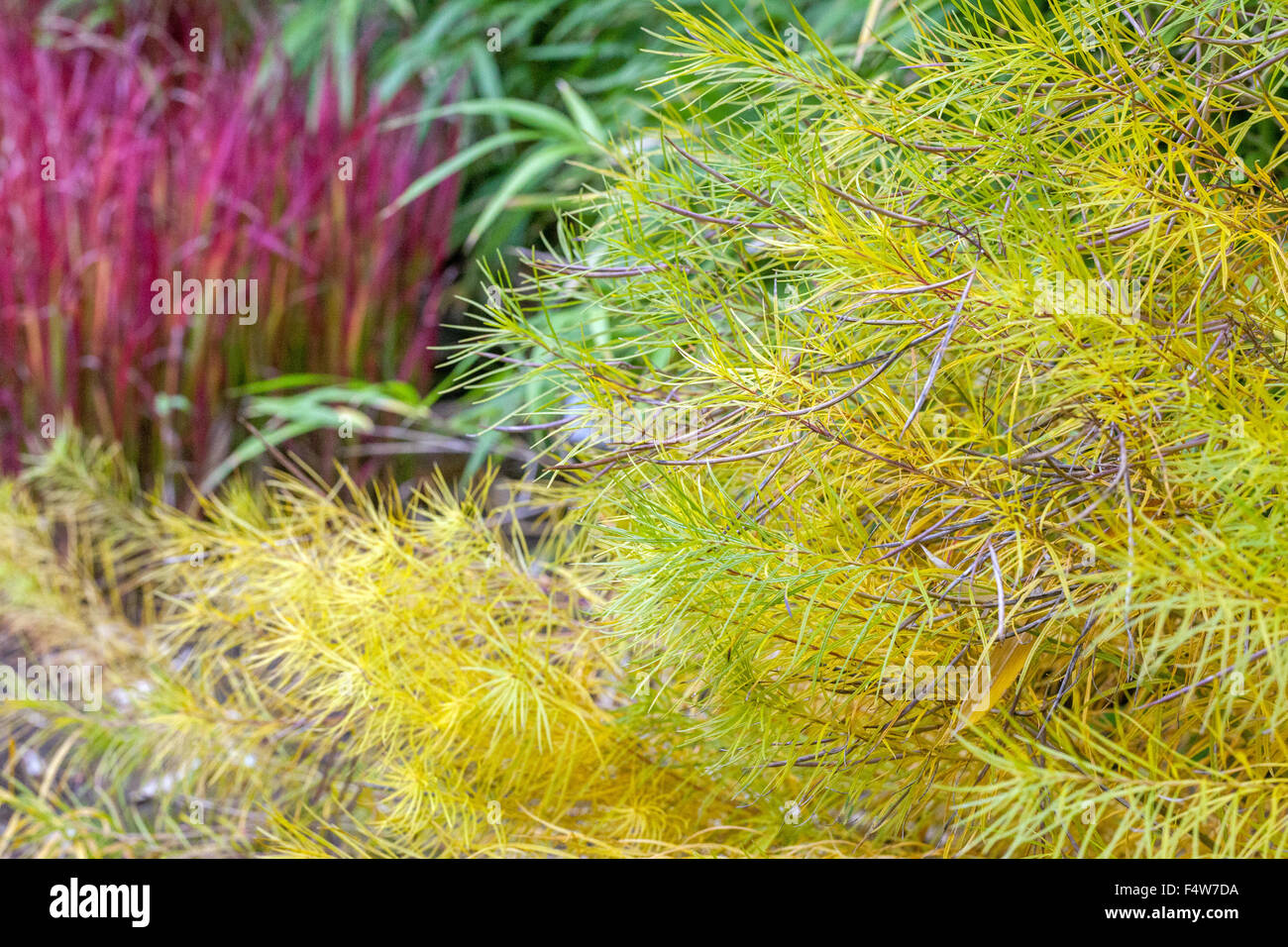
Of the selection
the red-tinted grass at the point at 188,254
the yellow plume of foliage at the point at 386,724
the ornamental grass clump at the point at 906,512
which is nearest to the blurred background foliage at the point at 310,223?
the red-tinted grass at the point at 188,254

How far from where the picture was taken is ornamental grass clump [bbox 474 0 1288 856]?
0.44m

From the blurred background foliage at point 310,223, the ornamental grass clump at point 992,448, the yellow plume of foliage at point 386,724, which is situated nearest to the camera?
the ornamental grass clump at point 992,448

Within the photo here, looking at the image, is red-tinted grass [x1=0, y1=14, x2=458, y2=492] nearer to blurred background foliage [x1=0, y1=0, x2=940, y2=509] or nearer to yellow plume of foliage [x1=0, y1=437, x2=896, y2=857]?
blurred background foliage [x1=0, y1=0, x2=940, y2=509]

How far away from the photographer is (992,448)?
530 millimetres

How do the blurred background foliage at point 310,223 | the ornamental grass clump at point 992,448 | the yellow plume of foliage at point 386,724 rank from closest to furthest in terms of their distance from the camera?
the ornamental grass clump at point 992,448
the yellow plume of foliage at point 386,724
the blurred background foliage at point 310,223

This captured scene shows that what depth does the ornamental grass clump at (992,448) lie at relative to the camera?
0.44 metres

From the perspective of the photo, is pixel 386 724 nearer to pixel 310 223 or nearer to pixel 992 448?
pixel 992 448

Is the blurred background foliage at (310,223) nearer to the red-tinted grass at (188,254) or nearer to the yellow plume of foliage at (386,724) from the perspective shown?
the red-tinted grass at (188,254)

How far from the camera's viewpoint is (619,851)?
0.59 m

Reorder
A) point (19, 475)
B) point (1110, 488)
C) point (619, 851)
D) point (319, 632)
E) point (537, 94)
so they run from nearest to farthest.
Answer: point (1110, 488)
point (619, 851)
point (319, 632)
point (19, 475)
point (537, 94)

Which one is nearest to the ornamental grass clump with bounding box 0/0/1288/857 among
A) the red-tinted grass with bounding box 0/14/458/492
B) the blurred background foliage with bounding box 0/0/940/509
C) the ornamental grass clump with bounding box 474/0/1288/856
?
the ornamental grass clump with bounding box 474/0/1288/856
